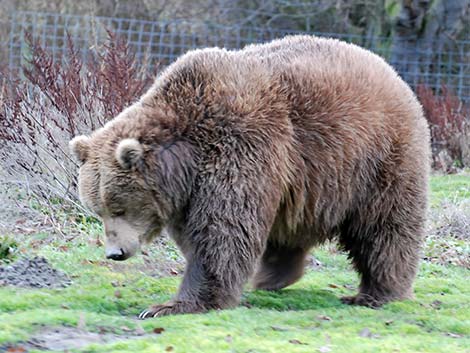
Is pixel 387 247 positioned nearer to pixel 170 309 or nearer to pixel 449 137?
pixel 170 309

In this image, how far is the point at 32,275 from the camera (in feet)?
24.8

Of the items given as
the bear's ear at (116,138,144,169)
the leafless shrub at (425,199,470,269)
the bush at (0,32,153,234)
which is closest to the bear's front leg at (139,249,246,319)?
the bear's ear at (116,138,144,169)

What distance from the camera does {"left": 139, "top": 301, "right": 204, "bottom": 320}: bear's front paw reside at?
6523 mm

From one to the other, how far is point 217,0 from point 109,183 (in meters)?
17.9

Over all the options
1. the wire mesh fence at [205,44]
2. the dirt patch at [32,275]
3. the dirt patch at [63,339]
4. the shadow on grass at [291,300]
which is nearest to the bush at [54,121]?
the dirt patch at [32,275]

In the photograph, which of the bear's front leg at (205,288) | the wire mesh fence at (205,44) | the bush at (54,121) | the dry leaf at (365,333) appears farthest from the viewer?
the wire mesh fence at (205,44)

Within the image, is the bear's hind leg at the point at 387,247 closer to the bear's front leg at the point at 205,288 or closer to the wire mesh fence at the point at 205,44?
the bear's front leg at the point at 205,288

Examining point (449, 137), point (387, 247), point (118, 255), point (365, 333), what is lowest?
point (449, 137)

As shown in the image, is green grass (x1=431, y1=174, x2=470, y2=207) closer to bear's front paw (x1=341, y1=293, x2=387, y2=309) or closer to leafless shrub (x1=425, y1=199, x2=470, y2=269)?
leafless shrub (x1=425, y1=199, x2=470, y2=269)

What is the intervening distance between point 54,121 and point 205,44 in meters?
11.3

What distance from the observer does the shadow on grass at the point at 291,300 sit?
738cm

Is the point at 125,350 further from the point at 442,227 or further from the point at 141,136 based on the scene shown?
the point at 442,227

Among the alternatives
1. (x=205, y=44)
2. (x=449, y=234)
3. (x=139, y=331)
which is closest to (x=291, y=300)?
(x=139, y=331)

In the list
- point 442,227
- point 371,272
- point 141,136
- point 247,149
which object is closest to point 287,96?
point 247,149
